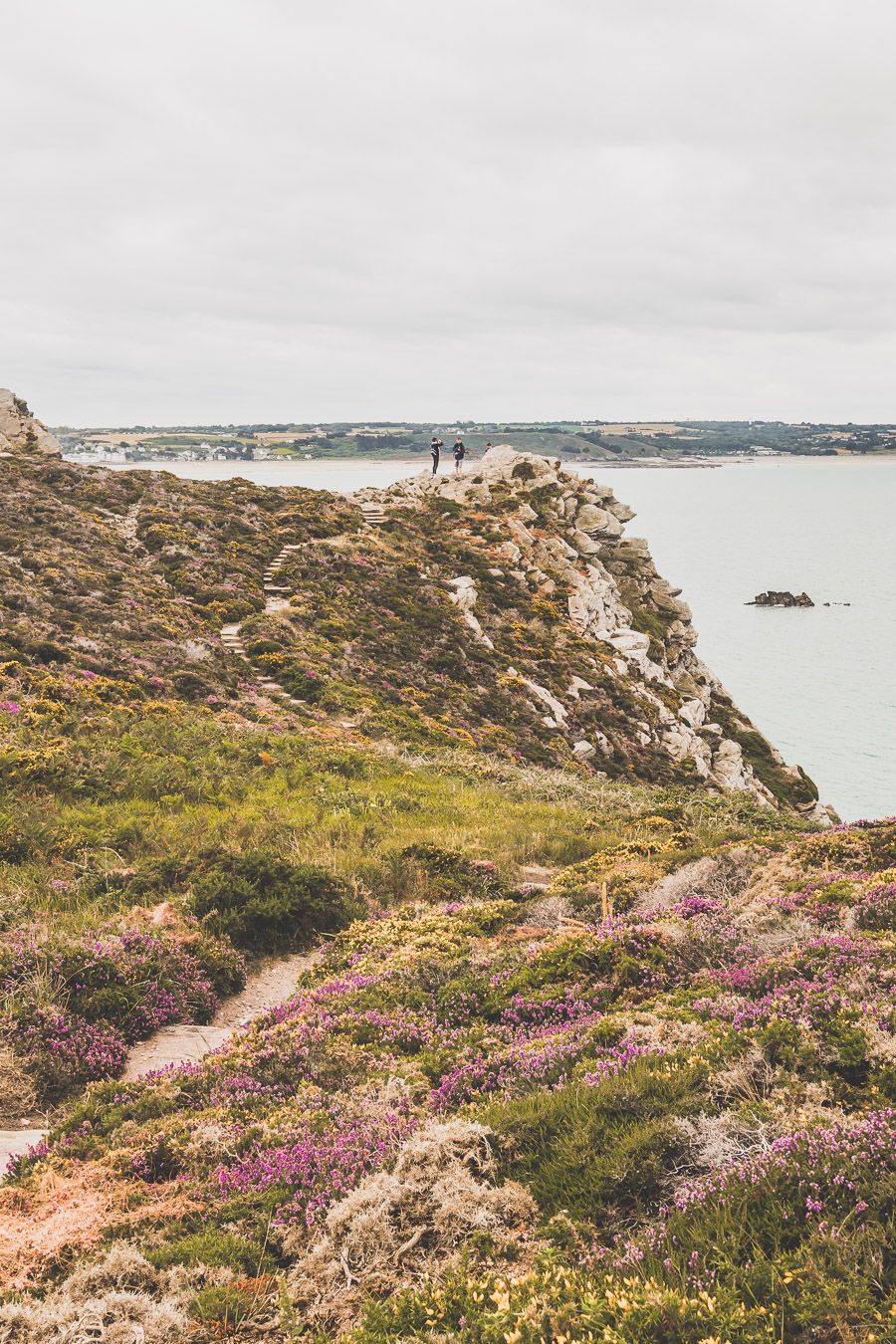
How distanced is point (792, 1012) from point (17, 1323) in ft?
19.8

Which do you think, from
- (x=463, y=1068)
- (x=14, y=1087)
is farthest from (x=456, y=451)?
(x=14, y=1087)

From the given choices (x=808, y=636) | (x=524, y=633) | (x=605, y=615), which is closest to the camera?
(x=524, y=633)

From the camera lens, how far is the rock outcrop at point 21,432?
5188 centimetres

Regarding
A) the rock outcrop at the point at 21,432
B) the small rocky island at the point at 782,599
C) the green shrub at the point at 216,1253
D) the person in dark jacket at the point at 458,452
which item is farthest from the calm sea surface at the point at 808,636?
the green shrub at the point at 216,1253

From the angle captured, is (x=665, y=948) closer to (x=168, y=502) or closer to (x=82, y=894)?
(x=82, y=894)

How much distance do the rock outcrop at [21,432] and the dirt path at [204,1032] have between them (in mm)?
51335

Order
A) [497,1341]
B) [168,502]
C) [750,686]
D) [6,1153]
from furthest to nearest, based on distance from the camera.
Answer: [750,686]
[168,502]
[6,1153]
[497,1341]

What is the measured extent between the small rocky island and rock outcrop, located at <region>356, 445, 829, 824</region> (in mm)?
50653

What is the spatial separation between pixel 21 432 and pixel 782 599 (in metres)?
95.8

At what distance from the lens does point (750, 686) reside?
254 feet

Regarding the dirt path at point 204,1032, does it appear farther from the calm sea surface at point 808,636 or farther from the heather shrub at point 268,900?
the calm sea surface at point 808,636

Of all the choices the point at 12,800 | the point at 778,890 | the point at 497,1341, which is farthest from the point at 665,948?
the point at 12,800

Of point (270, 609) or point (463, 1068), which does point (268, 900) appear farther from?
point (270, 609)

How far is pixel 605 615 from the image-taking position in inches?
1973
